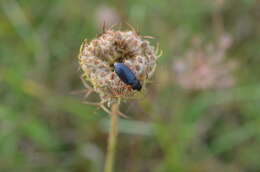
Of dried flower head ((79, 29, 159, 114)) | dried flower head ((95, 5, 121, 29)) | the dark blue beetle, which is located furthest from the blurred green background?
the dark blue beetle

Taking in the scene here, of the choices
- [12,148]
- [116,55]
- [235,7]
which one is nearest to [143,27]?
[235,7]

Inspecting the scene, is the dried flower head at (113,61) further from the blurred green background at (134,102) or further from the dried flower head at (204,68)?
the dried flower head at (204,68)

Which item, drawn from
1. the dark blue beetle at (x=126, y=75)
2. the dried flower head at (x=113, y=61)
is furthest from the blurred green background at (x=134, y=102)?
the dark blue beetle at (x=126, y=75)

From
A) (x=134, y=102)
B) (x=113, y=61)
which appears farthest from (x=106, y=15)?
(x=113, y=61)

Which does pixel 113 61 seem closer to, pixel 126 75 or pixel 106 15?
pixel 126 75

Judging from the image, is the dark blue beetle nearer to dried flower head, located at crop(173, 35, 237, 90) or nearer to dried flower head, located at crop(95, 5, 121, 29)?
dried flower head, located at crop(173, 35, 237, 90)

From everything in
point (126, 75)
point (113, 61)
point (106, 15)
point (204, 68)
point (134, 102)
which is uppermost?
point (106, 15)
